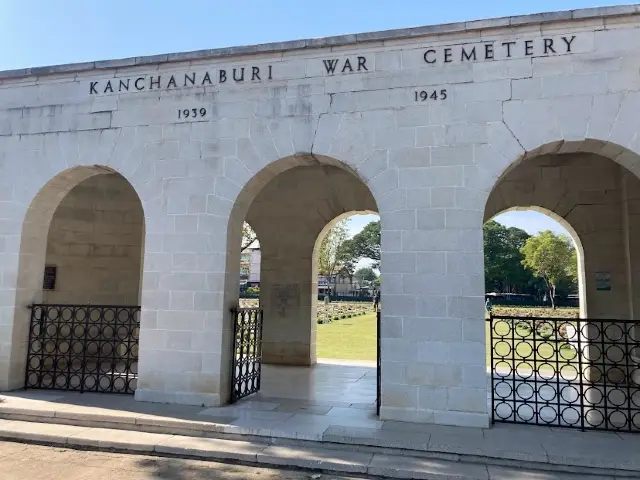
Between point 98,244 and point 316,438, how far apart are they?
7.63 metres

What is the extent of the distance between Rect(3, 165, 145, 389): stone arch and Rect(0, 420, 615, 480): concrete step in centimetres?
179

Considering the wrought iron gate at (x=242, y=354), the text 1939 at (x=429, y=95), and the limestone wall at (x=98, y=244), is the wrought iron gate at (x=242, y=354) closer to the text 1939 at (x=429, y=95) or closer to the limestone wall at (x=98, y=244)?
the text 1939 at (x=429, y=95)

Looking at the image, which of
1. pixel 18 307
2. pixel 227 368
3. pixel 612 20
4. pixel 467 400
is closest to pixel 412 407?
pixel 467 400

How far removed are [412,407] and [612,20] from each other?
574cm

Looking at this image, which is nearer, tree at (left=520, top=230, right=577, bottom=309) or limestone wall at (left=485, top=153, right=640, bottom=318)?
limestone wall at (left=485, top=153, right=640, bottom=318)

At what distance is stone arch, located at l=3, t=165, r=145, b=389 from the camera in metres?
7.79

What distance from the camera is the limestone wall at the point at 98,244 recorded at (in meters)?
10.3

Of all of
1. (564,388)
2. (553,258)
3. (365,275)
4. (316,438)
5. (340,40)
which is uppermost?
(340,40)

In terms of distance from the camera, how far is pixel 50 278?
10047mm

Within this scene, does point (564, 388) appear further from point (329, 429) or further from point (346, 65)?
point (346, 65)

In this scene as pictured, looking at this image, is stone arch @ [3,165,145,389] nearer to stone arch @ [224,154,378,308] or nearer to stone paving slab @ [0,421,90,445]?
stone paving slab @ [0,421,90,445]

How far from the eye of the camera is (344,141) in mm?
6941

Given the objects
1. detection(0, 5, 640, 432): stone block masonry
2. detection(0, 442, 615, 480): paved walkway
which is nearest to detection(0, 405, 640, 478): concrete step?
detection(0, 442, 615, 480): paved walkway

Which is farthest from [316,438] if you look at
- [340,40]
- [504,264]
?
[504,264]
